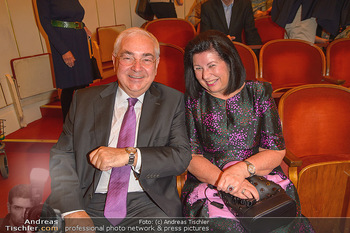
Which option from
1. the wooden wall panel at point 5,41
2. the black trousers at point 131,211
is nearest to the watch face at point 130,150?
the black trousers at point 131,211

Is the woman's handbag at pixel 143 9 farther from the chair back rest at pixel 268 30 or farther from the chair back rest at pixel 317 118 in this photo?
the chair back rest at pixel 317 118

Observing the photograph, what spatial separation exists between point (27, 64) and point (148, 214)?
3.12m

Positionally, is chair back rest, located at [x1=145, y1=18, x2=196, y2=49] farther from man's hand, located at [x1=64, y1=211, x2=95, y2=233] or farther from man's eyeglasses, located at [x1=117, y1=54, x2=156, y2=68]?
man's hand, located at [x1=64, y1=211, x2=95, y2=233]

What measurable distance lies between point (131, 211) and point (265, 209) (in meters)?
0.64

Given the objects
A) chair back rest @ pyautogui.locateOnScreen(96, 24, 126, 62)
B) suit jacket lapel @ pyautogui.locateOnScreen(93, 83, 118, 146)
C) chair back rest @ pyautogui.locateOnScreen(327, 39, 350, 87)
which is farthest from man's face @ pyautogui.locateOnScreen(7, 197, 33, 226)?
chair back rest @ pyautogui.locateOnScreen(96, 24, 126, 62)

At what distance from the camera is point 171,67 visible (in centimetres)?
277

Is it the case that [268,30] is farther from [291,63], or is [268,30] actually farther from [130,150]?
[130,150]

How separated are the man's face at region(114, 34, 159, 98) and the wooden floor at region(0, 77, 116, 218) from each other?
139 centimetres

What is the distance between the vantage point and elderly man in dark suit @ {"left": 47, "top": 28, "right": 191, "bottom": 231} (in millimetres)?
1277

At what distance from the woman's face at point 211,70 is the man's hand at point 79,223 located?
0.89m

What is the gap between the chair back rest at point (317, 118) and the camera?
1.82m

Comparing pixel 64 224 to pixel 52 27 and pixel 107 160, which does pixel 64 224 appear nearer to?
pixel 107 160

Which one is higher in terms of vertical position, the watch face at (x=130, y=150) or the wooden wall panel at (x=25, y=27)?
the wooden wall panel at (x=25, y=27)

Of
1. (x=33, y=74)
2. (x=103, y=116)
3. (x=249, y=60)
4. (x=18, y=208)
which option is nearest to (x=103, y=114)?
(x=103, y=116)
